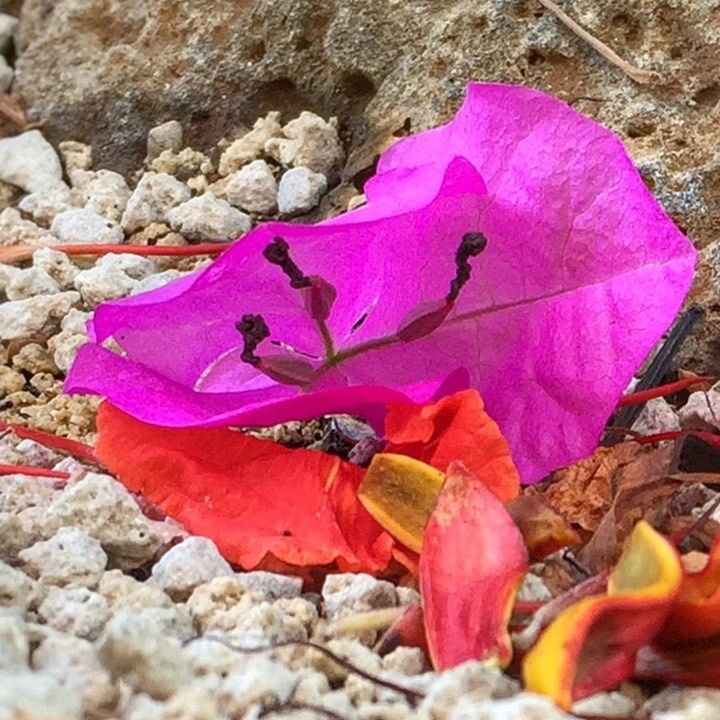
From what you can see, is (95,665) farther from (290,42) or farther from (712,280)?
(290,42)

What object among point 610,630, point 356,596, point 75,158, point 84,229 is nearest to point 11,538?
point 356,596

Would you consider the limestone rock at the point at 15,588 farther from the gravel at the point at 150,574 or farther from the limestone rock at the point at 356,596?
the limestone rock at the point at 356,596

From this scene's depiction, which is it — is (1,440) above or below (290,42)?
below

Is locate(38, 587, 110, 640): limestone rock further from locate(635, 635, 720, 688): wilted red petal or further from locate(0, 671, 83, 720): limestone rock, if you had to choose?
locate(635, 635, 720, 688): wilted red petal

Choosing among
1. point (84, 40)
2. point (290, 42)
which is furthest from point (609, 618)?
point (84, 40)

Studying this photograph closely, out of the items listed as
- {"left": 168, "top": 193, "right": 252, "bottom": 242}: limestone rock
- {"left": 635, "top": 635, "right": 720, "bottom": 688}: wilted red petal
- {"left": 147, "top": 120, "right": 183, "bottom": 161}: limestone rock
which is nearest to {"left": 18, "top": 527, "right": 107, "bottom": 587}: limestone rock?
{"left": 635, "top": 635, "right": 720, "bottom": 688}: wilted red petal

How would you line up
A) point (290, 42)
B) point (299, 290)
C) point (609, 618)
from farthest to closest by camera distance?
point (290, 42), point (299, 290), point (609, 618)

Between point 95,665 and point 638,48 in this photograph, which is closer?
point 95,665

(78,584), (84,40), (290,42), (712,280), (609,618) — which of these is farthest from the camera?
(84,40)
